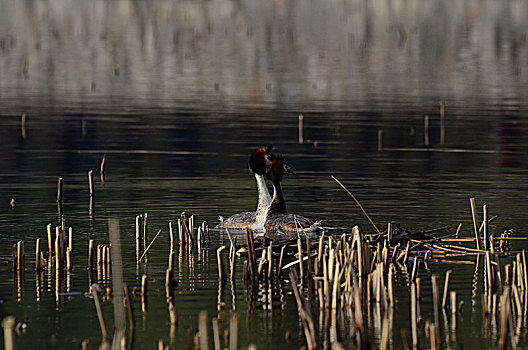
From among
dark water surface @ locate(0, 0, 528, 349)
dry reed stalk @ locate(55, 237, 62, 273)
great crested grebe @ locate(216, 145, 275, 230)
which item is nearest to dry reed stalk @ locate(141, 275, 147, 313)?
dark water surface @ locate(0, 0, 528, 349)

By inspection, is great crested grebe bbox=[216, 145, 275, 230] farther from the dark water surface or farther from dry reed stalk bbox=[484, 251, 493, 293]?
dry reed stalk bbox=[484, 251, 493, 293]

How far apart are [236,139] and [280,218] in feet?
55.7

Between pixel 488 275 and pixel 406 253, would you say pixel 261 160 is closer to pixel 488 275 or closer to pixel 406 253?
pixel 406 253

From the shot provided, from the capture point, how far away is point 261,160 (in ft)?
71.8

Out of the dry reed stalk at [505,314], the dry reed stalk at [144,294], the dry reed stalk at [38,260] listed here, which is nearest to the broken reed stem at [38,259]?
the dry reed stalk at [38,260]

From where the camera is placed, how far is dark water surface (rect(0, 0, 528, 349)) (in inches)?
605

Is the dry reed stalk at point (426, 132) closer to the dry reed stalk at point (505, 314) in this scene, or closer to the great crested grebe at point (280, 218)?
the great crested grebe at point (280, 218)

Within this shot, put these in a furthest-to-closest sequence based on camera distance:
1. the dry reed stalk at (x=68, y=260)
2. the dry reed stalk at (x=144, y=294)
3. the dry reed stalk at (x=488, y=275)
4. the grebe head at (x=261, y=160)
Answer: the grebe head at (x=261, y=160) < the dry reed stalk at (x=68, y=260) < the dry reed stalk at (x=488, y=275) < the dry reed stalk at (x=144, y=294)

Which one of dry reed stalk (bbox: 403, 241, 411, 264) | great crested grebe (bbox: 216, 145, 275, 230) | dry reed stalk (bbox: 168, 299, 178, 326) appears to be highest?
great crested grebe (bbox: 216, 145, 275, 230)

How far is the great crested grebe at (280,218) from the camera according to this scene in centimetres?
2009

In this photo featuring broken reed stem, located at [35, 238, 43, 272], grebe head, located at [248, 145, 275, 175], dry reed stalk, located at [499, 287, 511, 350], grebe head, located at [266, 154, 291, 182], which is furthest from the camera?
grebe head, located at [248, 145, 275, 175]

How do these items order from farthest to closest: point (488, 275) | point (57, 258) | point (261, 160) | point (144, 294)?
1. point (261, 160)
2. point (57, 258)
3. point (488, 275)
4. point (144, 294)

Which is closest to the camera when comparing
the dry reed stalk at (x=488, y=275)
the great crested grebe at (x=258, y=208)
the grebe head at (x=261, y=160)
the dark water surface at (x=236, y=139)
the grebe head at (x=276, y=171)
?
the dry reed stalk at (x=488, y=275)

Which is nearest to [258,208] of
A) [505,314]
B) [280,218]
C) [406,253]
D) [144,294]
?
[280,218]
